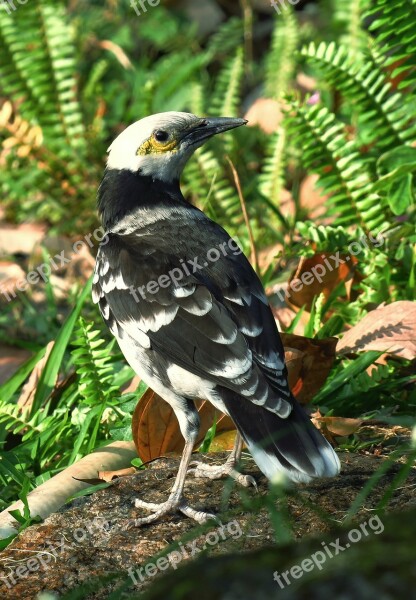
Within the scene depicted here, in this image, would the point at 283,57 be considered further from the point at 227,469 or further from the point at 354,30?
the point at 227,469

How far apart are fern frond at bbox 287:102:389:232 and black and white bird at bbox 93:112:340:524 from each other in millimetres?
1358

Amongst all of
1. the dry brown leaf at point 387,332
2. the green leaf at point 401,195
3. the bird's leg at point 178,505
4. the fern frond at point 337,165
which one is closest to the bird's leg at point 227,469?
the bird's leg at point 178,505

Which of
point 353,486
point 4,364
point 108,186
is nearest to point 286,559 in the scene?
point 353,486

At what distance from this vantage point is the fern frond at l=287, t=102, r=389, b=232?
6137 millimetres

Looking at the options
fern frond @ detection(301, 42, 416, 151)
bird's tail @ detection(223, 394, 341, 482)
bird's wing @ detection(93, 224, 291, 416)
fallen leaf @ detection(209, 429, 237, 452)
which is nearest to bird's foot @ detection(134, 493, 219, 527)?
bird's tail @ detection(223, 394, 341, 482)

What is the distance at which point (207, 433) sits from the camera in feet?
15.8

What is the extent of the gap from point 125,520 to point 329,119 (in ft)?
10.8

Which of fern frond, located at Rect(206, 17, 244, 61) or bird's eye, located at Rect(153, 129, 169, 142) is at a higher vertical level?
bird's eye, located at Rect(153, 129, 169, 142)

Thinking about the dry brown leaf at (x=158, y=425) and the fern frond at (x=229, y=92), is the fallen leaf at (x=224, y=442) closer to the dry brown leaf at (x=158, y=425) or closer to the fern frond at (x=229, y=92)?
the dry brown leaf at (x=158, y=425)

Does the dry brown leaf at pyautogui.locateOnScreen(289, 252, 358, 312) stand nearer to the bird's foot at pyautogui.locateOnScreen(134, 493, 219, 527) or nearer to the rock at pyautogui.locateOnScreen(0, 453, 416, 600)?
the rock at pyautogui.locateOnScreen(0, 453, 416, 600)

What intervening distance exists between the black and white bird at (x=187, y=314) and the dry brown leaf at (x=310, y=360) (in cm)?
53

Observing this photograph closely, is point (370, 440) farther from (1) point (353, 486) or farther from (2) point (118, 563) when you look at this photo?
(2) point (118, 563)

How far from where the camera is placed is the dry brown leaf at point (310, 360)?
15.8 feet

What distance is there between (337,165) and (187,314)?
2.44 m
